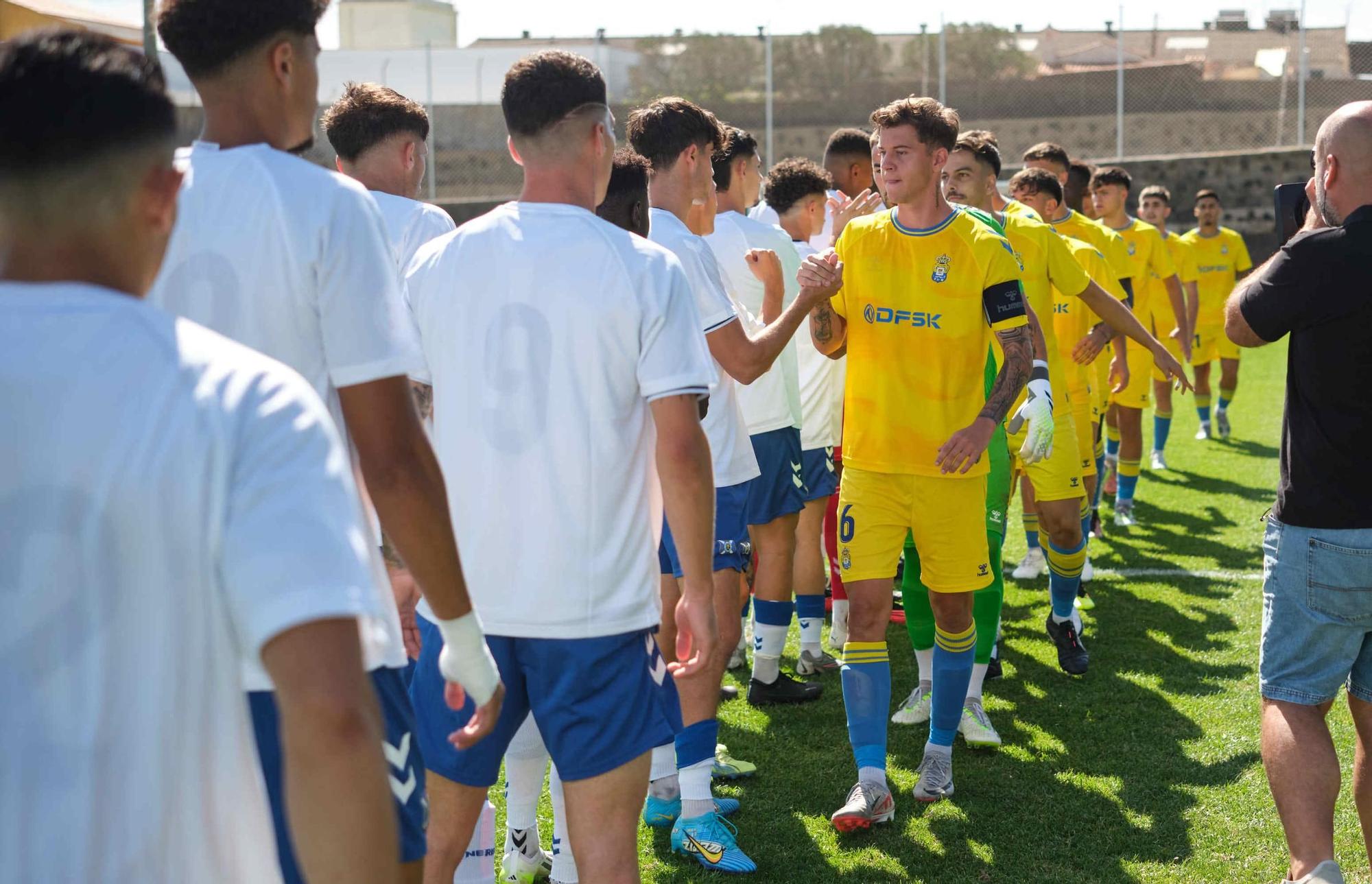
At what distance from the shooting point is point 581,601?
2.87 m

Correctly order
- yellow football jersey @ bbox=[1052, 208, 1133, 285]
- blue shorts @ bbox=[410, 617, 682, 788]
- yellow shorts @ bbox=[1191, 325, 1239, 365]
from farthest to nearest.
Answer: yellow shorts @ bbox=[1191, 325, 1239, 365] < yellow football jersey @ bbox=[1052, 208, 1133, 285] < blue shorts @ bbox=[410, 617, 682, 788]

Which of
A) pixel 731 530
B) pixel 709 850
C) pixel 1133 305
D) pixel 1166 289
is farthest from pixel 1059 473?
pixel 1166 289

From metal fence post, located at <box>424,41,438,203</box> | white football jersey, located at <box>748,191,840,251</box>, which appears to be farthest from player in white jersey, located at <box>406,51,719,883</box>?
metal fence post, located at <box>424,41,438,203</box>

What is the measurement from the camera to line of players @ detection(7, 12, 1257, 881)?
223 cm

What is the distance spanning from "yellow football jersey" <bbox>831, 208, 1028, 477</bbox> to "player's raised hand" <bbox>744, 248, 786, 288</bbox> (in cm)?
33

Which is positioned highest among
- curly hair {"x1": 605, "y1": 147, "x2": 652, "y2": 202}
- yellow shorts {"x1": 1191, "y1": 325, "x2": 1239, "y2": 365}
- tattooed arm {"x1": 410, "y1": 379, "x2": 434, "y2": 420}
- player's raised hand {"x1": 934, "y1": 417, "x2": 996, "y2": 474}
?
curly hair {"x1": 605, "y1": 147, "x2": 652, "y2": 202}

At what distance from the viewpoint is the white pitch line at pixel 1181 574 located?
8.16 meters

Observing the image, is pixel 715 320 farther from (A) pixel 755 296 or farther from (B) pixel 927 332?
(A) pixel 755 296

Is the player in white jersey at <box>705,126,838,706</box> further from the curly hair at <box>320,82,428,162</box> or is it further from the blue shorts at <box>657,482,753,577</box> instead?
the curly hair at <box>320,82,428,162</box>

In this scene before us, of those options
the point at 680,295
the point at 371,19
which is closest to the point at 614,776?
the point at 680,295

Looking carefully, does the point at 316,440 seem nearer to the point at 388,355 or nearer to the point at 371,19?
the point at 388,355

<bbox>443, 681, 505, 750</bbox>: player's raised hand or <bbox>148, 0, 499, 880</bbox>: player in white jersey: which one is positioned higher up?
<bbox>148, 0, 499, 880</bbox>: player in white jersey

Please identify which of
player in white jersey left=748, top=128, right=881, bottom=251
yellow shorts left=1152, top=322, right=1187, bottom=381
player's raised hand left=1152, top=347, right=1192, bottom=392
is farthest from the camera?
yellow shorts left=1152, top=322, right=1187, bottom=381

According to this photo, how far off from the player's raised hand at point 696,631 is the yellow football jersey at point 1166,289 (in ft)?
27.7
